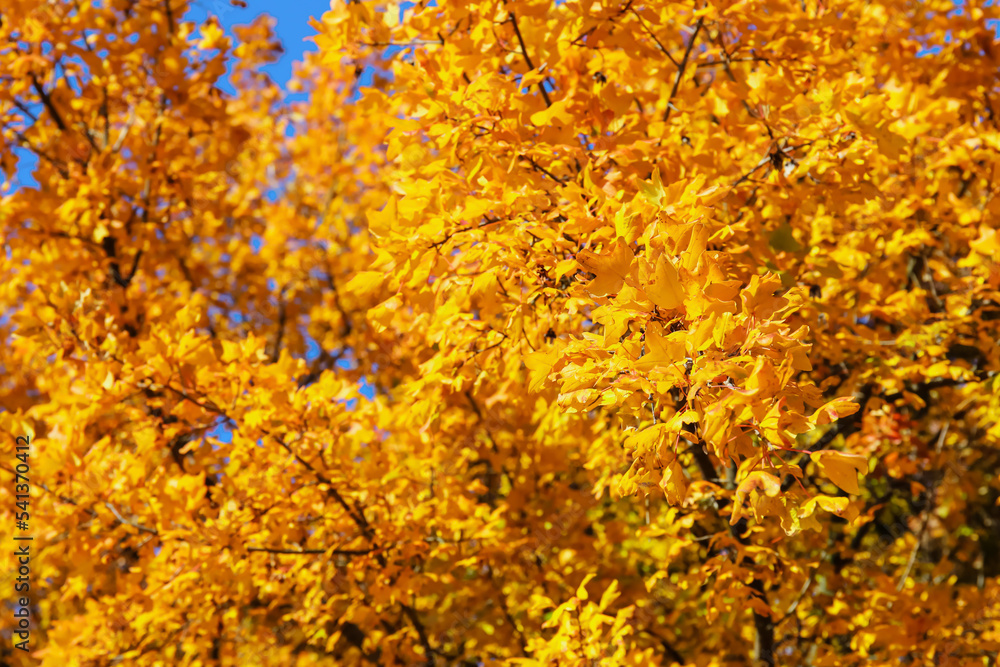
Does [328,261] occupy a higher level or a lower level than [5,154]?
higher

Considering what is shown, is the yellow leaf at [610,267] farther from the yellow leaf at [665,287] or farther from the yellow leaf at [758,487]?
the yellow leaf at [758,487]

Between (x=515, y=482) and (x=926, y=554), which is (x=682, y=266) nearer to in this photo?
(x=515, y=482)

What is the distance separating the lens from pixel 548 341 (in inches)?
89.7

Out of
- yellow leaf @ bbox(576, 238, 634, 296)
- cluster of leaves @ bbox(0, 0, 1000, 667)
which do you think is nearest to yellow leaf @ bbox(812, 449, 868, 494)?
cluster of leaves @ bbox(0, 0, 1000, 667)

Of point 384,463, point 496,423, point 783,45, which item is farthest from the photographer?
point 496,423

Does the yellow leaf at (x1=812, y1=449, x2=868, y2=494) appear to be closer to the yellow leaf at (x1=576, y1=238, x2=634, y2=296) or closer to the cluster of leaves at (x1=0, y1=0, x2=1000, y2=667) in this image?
the cluster of leaves at (x1=0, y1=0, x2=1000, y2=667)

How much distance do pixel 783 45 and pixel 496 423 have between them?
2529 mm

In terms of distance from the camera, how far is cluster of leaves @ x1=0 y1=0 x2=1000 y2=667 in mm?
1732

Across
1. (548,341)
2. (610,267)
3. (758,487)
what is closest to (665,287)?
(610,267)

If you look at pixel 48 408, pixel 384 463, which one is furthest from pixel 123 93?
pixel 384 463

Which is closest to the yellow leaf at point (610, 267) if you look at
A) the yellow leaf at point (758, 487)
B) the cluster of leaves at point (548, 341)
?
the cluster of leaves at point (548, 341)

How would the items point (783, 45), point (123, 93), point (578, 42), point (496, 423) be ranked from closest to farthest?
point (578, 42) < point (783, 45) < point (496, 423) < point (123, 93)

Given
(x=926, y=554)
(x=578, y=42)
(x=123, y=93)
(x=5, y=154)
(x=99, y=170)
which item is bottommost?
(x=926, y=554)

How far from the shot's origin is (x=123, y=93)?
4.99m
